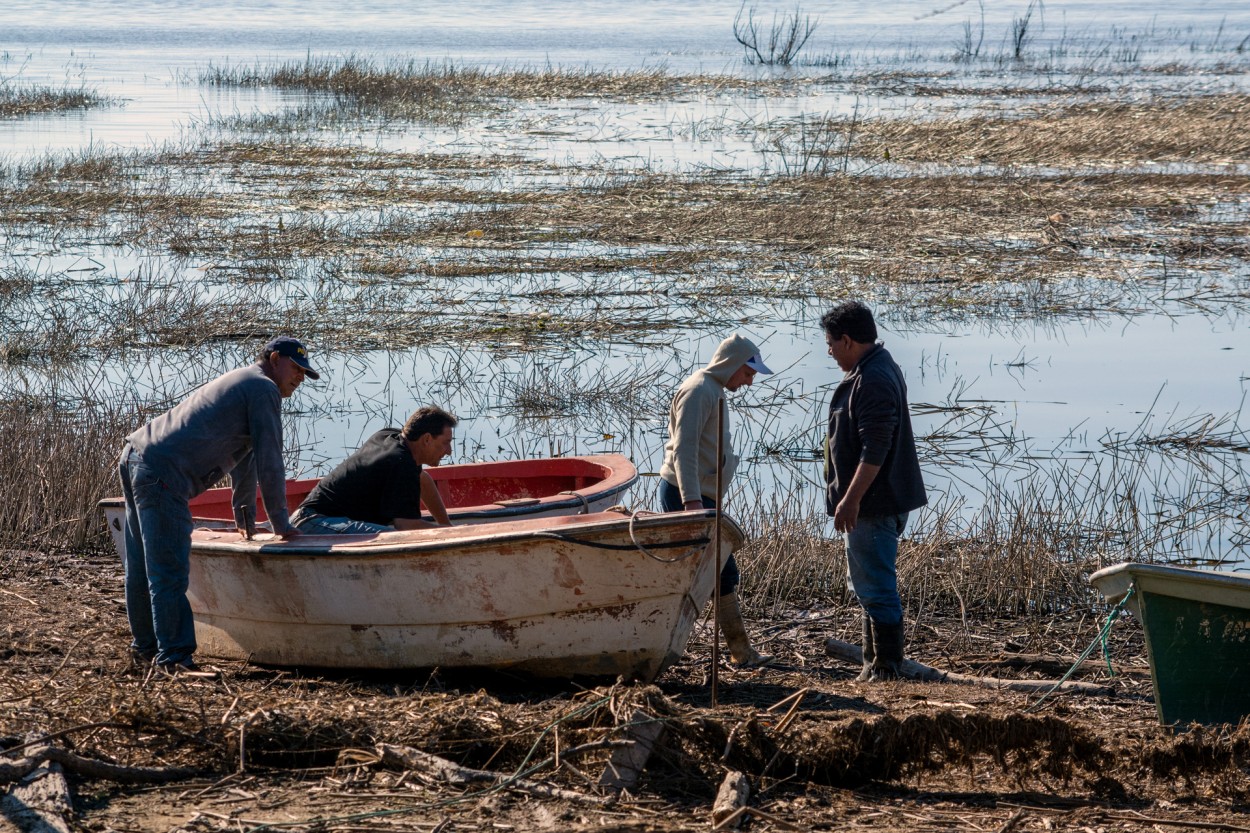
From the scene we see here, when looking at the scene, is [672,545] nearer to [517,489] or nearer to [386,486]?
[386,486]

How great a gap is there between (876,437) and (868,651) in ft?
3.72

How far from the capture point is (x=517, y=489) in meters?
8.42

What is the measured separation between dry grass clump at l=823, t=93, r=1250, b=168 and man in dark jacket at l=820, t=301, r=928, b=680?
59.9 feet

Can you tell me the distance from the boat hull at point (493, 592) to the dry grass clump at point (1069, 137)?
1884cm

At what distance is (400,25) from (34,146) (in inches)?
1994

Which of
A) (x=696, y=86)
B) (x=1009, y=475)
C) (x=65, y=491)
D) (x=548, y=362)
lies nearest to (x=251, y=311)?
(x=548, y=362)

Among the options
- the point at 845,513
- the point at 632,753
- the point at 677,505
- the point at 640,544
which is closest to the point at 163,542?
the point at 640,544

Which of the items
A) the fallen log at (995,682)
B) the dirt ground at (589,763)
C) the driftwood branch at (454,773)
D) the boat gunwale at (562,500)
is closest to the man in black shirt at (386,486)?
the boat gunwale at (562,500)

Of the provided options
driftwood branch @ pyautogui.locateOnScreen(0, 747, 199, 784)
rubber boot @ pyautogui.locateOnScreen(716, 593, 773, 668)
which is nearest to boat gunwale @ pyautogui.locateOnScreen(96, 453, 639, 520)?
rubber boot @ pyautogui.locateOnScreen(716, 593, 773, 668)

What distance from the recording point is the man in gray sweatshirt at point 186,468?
593 centimetres

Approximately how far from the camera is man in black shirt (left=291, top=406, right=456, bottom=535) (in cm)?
644

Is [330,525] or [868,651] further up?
[330,525]

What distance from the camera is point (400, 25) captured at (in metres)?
75.1

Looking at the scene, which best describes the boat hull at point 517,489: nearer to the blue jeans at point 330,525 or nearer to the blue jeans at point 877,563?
the blue jeans at point 330,525
